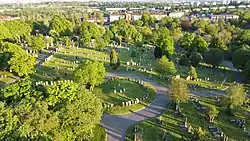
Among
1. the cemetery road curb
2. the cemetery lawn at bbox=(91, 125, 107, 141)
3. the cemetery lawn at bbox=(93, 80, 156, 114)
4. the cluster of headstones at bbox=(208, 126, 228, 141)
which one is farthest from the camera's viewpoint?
the cemetery lawn at bbox=(93, 80, 156, 114)

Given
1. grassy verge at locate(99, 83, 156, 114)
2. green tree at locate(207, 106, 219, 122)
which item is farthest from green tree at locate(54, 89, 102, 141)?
green tree at locate(207, 106, 219, 122)

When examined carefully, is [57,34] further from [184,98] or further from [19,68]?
[184,98]

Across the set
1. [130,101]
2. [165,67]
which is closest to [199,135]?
[130,101]

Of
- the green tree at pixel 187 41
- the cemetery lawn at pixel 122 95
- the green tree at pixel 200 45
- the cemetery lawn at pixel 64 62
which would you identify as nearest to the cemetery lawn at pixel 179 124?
the cemetery lawn at pixel 122 95

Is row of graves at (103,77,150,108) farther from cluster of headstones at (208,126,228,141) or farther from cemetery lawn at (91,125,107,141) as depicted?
cluster of headstones at (208,126,228,141)

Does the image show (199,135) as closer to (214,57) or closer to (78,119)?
(78,119)

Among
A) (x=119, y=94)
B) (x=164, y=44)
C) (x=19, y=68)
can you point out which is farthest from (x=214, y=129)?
(x=164, y=44)

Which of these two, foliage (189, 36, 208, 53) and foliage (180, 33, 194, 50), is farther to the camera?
foliage (180, 33, 194, 50)
